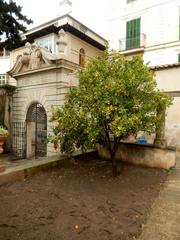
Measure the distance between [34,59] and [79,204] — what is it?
7658 millimetres

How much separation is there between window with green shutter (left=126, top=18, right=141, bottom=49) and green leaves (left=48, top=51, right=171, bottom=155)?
13692 millimetres

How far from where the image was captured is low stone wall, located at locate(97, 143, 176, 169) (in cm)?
689

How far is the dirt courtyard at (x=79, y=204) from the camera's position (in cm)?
340

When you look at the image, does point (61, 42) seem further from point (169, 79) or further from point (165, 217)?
point (165, 217)

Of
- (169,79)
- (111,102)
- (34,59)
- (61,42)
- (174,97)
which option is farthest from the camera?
(174,97)

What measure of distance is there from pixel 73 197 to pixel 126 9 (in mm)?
19011

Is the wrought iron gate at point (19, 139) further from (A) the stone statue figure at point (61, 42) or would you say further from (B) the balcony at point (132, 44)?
(B) the balcony at point (132, 44)

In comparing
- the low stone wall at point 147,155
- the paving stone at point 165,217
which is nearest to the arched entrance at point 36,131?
the low stone wall at point 147,155

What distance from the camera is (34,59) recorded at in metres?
10.0

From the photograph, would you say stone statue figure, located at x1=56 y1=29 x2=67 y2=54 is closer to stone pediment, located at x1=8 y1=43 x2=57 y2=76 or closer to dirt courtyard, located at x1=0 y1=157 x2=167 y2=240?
stone pediment, located at x1=8 y1=43 x2=57 y2=76

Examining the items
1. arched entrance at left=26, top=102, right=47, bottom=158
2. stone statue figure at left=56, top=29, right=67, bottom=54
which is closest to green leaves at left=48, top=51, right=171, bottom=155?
stone statue figure at left=56, top=29, right=67, bottom=54

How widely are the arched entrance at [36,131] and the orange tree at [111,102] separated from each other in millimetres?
4645

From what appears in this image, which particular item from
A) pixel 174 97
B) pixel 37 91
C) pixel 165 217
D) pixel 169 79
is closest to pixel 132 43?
pixel 169 79

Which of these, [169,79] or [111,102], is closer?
[111,102]
